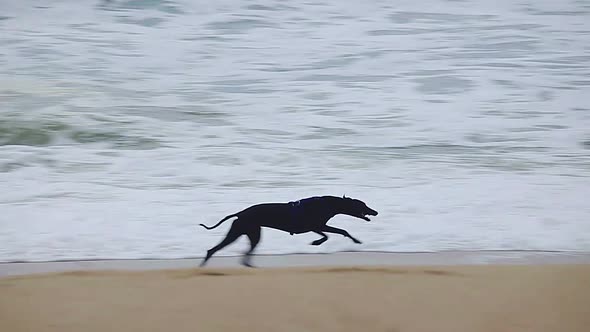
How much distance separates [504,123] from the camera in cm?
172

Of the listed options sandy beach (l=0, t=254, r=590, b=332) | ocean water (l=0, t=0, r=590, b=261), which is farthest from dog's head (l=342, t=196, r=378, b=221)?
sandy beach (l=0, t=254, r=590, b=332)

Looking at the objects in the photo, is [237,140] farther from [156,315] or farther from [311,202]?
[156,315]

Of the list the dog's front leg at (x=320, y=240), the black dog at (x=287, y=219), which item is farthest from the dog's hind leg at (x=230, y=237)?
the dog's front leg at (x=320, y=240)

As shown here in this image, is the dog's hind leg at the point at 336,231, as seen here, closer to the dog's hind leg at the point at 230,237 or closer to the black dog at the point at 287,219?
the black dog at the point at 287,219

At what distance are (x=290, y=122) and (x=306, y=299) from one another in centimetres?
76

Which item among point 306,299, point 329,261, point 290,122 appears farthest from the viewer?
point 290,122

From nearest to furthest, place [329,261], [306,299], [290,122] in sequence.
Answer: [306,299] → [329,261] → [290,122]

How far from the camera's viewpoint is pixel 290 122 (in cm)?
173

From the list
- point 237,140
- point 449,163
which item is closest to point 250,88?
point 237,140

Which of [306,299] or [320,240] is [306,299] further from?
[320,240]

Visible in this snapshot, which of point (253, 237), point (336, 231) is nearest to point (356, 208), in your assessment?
point (336, 231)

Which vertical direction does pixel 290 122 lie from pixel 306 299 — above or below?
above

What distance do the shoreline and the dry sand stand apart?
29 mm

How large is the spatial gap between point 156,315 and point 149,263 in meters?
0.18
